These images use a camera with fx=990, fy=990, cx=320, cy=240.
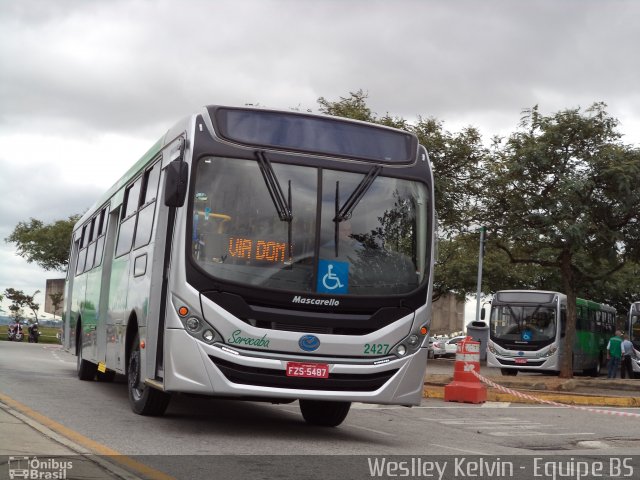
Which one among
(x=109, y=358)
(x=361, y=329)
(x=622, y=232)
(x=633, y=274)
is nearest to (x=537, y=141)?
(x=622, y=232)

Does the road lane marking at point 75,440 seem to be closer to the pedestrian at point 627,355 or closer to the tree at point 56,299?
the pedestrian at point 627,355

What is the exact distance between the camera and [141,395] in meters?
11.8

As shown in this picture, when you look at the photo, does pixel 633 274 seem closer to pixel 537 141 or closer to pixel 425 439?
pixel 537 141

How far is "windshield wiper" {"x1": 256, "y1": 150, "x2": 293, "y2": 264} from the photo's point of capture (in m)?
10.3

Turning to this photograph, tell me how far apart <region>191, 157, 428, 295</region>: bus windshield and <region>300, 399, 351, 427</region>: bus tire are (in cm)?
227

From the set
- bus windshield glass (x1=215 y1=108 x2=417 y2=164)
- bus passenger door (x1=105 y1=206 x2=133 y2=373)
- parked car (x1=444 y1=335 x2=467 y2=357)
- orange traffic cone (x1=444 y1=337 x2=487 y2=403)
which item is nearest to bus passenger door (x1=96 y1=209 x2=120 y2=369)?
bus passenger door (x1=105 y1=206 x2=133 y2=373)

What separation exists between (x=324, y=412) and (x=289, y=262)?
Answer: 9.46 feet

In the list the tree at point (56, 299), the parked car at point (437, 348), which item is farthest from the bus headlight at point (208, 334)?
the tree at point (56, 299)

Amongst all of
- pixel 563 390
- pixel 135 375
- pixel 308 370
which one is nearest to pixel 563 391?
pixel 563 390

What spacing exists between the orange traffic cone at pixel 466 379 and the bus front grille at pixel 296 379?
824cm

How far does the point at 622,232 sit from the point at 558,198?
7.77 ft

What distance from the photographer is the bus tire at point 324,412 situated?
39.9 ft

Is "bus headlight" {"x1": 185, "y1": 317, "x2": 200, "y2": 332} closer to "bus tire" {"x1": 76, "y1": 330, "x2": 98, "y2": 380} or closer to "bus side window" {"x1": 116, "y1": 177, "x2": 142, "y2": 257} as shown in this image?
"bus side window" {"x1": 116, "y1": 177, "x2": 142, "y2": 257}

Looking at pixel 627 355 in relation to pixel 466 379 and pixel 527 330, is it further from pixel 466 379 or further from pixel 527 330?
pixel 466 379
